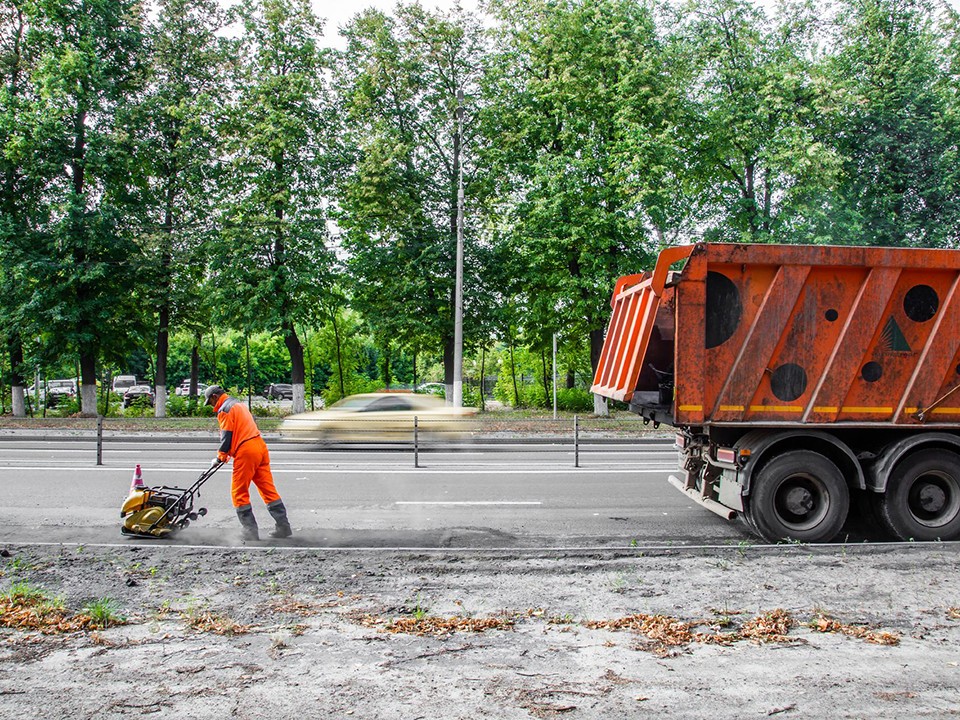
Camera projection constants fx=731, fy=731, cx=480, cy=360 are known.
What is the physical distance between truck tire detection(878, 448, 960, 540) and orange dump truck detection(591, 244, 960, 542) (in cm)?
1

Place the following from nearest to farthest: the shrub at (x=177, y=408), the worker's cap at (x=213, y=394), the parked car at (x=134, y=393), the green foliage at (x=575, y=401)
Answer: the worker's cap at (x=213, y=394)
the shrub at (x=177, y=408)
the green foliage at (x=575, y=401)
the parked car at (x=134, y=393)

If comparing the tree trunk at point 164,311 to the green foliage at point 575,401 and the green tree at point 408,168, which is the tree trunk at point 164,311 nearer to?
the green tree at point 408,168

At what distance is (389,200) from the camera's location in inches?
1019

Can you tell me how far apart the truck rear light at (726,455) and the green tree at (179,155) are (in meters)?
23.0

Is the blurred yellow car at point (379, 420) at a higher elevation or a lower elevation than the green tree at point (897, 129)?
lower

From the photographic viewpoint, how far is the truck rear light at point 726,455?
24.8ft

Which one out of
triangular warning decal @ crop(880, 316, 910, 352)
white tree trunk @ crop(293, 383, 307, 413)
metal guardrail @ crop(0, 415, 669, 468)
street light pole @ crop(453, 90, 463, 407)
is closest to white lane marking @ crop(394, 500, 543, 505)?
metal guardrail @ crop(0, 415, 669, 468)

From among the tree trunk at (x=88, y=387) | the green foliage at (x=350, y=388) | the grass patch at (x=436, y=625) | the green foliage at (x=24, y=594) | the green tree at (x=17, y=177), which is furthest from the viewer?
the green foliage at (x=350, y=388)

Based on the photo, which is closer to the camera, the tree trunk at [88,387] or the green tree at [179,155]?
the green tree at [179,155]

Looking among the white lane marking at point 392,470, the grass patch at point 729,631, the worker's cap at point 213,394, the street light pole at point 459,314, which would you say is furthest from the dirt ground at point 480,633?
the street light pole at point 459,314

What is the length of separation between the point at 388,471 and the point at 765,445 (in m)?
7.38

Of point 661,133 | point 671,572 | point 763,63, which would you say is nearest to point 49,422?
point 661,133

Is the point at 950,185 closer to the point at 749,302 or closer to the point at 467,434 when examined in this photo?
the point at 467,434

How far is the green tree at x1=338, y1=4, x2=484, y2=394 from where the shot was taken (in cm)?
2588
